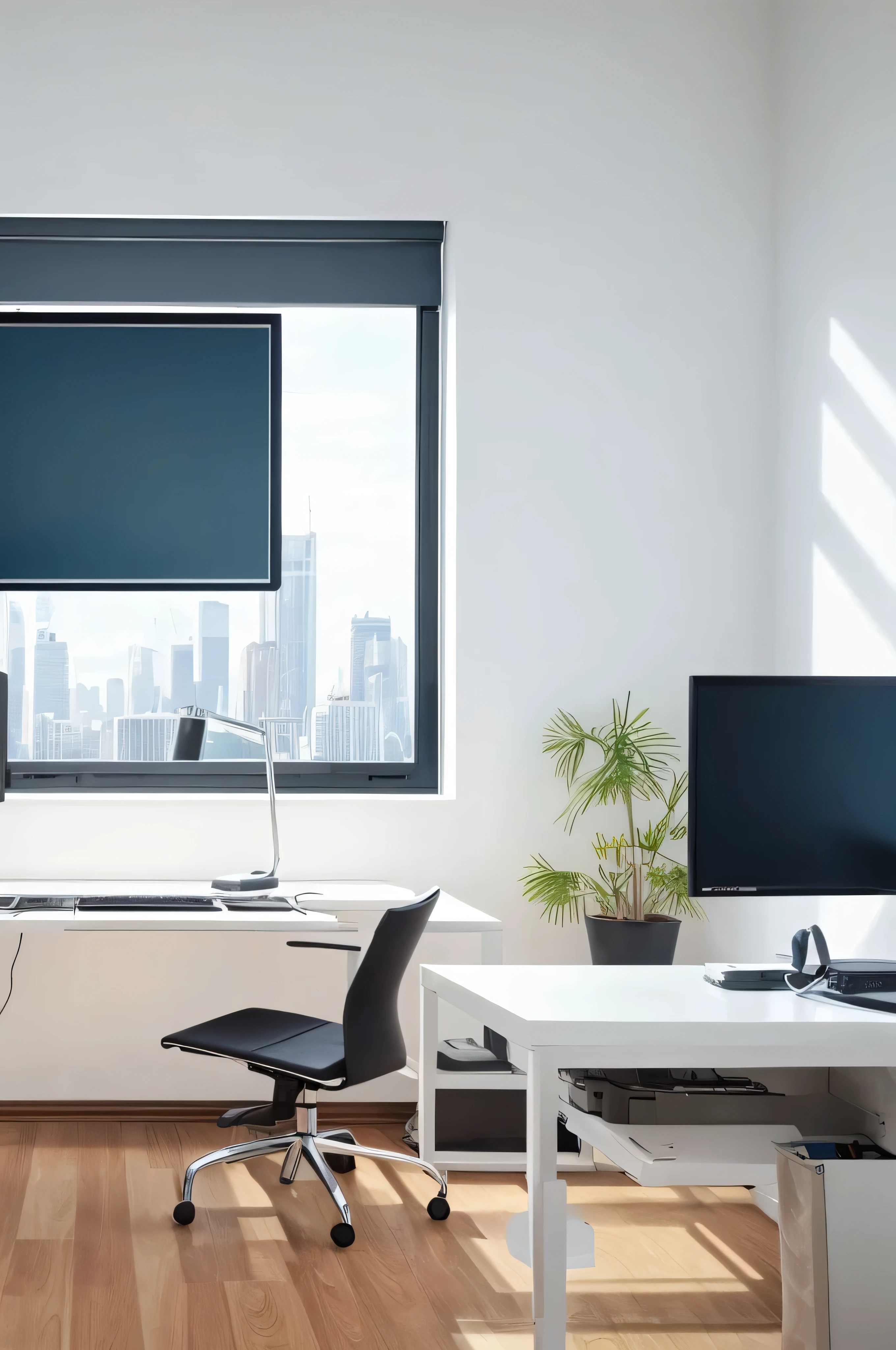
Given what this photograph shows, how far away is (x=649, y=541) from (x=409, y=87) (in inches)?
68.4

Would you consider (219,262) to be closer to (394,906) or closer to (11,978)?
(394,906)

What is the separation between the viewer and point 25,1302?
7.66ft

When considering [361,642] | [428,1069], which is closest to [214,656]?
[361,642]

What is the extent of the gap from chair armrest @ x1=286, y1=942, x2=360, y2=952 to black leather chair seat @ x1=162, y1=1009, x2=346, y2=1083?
0.21 meters

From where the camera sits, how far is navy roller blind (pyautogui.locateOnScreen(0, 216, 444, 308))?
3760mm

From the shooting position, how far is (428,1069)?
2.21 meters

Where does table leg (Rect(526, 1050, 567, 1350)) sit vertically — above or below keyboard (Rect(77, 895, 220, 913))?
below

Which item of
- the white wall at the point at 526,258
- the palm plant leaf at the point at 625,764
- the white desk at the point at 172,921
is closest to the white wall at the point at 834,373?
the white wall at the point at 526,258

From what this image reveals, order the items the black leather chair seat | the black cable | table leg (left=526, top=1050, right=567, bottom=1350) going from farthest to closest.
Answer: the black cable → the black leather chair seat → table leg (left=526, top=1050, right=567, bottom=1350)

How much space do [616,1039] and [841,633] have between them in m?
1.78

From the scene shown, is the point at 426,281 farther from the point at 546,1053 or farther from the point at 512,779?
the point at 546,1053

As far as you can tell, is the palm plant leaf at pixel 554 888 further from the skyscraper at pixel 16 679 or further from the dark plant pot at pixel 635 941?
the skyscraper at pixel 16 679

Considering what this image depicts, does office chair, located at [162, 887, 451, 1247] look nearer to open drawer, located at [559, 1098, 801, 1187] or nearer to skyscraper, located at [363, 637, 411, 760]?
open drawer, located at [559, 1098, 801, 1187]

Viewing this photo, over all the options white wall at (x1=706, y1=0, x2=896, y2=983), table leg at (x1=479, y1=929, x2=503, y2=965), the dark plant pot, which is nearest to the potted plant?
the dark plant pot
